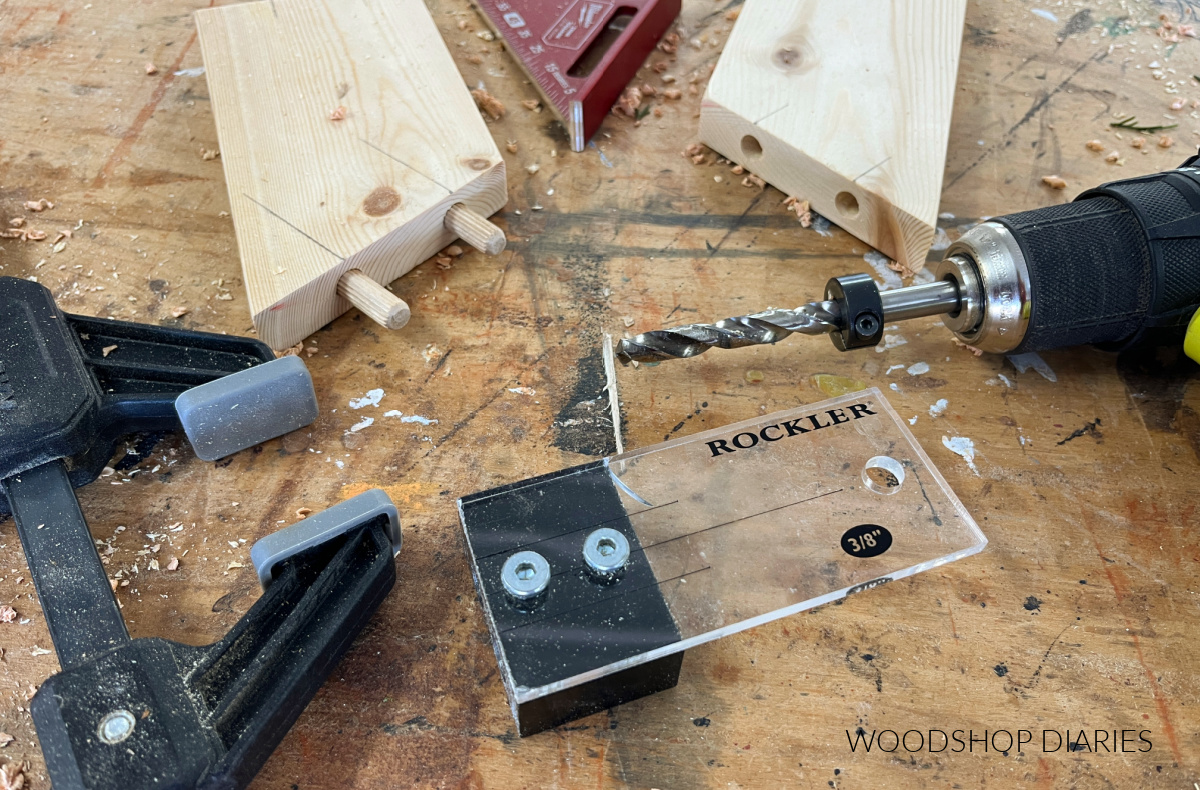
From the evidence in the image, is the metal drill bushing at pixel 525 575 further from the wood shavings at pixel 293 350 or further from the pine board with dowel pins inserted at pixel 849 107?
the pine board with dowel pins inserted at pixel 849 107

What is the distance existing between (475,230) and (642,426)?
349 millimetres

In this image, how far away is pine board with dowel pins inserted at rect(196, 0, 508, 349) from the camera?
1.04m

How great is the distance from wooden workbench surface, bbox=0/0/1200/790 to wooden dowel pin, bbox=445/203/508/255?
0.05 m

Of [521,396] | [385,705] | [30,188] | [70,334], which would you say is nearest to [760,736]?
[385,705]

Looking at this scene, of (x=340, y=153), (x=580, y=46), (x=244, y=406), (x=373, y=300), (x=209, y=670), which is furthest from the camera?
(x=580, y=46)

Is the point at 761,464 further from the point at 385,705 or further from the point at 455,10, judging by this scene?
the point at 455,10

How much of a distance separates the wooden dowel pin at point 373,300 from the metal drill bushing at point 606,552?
0.41 meters

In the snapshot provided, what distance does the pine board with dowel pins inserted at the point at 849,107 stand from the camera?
112 centimetres

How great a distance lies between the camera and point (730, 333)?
971mm

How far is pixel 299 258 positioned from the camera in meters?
1.03

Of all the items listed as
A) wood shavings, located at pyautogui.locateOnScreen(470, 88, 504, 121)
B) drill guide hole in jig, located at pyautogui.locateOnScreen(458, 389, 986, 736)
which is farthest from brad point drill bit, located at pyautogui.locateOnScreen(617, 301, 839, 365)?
wood shavings, located at pyautogui.locateOnScreen(470, 88, 504, 121)

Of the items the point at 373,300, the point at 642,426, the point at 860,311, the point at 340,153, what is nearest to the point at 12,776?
the point at 373,300

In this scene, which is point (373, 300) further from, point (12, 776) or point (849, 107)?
point (849, 107)
